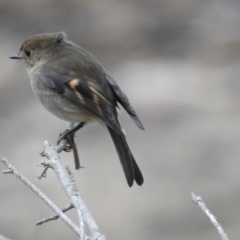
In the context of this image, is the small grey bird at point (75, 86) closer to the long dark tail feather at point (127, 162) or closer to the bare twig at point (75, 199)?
the long dark tail feather at point (127, 162)

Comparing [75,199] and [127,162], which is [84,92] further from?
[75,199]

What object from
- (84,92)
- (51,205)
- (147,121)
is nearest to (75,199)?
(51,205)

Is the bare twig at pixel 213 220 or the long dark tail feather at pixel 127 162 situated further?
the long dark tail feather at pixel 127 162

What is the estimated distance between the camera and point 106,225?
698 centimetres

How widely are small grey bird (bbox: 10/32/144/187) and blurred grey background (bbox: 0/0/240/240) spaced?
9.01ft

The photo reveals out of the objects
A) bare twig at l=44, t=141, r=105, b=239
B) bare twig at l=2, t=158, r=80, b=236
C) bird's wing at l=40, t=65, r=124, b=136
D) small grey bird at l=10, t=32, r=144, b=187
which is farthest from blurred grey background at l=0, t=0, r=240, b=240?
bare twig at l=2, t=158, r=80, b=236

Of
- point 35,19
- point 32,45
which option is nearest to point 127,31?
point 35,19

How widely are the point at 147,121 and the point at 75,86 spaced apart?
4.69m

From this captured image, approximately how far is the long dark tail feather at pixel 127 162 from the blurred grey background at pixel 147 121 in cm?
289

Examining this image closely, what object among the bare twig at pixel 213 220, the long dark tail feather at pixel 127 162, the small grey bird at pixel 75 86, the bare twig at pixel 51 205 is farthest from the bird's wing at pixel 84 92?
the bare twig at pixel 213 220

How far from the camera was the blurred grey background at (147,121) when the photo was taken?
7199mm

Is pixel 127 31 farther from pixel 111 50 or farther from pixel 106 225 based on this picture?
pixel 106 225

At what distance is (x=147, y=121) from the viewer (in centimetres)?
887

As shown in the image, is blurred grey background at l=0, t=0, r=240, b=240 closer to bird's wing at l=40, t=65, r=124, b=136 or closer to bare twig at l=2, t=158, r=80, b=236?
bird's wing at l=40, t=65, r=124, b=136
